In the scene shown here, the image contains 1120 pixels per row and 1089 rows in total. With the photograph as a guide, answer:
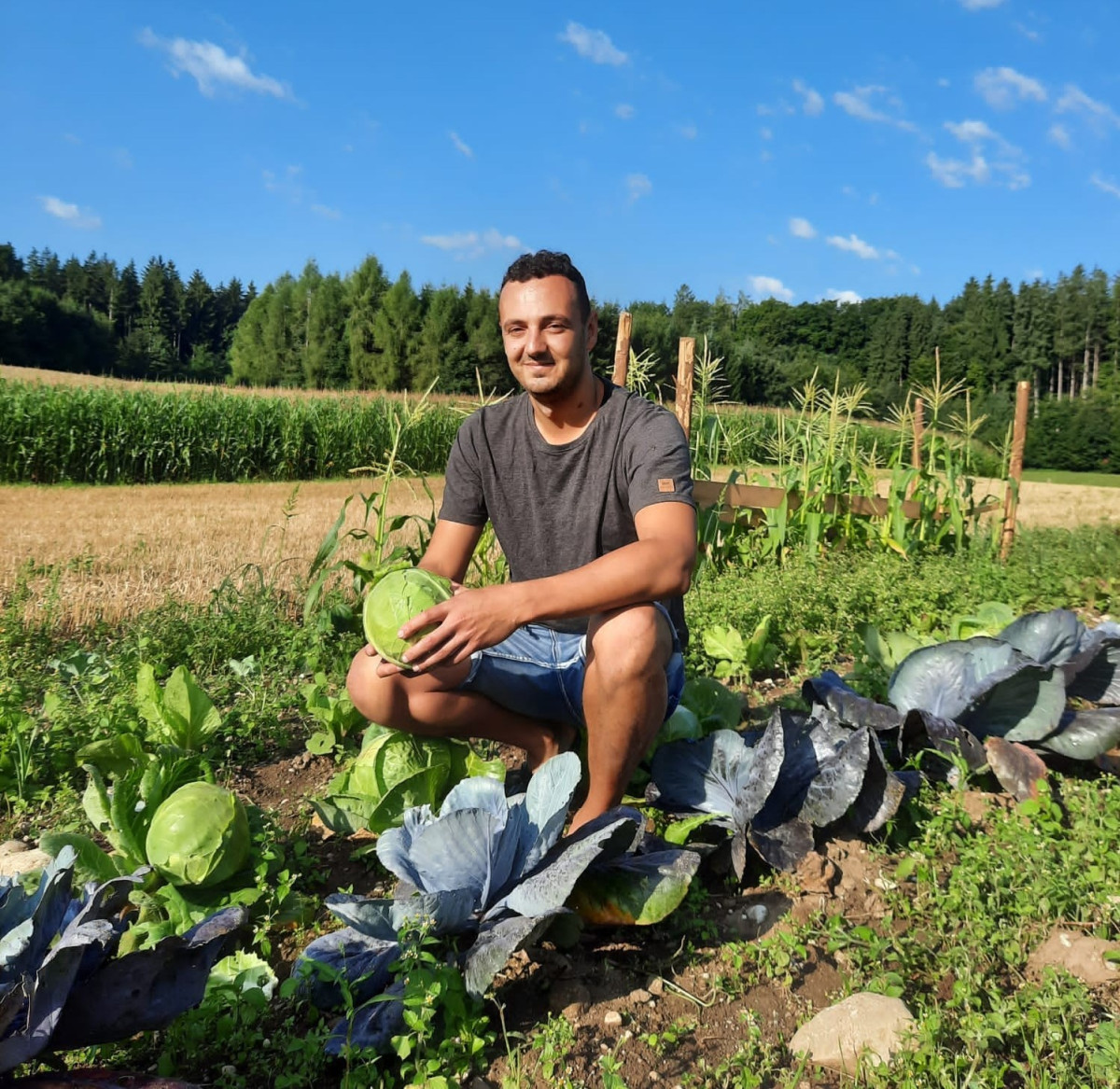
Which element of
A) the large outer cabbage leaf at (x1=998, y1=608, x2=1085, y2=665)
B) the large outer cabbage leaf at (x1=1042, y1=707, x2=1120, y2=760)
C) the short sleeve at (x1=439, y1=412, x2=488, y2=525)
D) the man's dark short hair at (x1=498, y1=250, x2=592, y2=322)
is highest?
the man's dark short hair at (x1=498, y1=250, x2=592, y2=322)

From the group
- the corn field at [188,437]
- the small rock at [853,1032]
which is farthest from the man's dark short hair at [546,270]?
the corn field at [188,437]

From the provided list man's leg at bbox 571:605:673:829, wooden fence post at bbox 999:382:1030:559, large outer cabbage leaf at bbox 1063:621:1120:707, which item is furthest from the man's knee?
wooden fence post at bbox 999:382:1030:559

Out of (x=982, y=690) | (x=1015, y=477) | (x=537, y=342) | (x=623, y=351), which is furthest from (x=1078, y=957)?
(x=1015, y=477)

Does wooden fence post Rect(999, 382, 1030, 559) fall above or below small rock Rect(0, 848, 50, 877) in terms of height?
Answer: above

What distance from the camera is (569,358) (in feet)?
7.45

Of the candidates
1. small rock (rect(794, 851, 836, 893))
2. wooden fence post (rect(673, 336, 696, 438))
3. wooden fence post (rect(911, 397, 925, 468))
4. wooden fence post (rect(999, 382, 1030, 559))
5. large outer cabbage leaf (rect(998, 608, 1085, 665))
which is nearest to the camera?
small rock (rect(794, 851, 836, 893))

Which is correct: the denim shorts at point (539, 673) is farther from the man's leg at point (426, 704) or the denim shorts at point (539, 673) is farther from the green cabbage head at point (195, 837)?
the green cabbage head at point (195, 837)

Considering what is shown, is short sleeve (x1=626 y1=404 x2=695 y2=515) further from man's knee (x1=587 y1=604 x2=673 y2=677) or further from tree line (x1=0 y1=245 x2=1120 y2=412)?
tree line (x1=0 y1=245 x2=1120 y2=412)

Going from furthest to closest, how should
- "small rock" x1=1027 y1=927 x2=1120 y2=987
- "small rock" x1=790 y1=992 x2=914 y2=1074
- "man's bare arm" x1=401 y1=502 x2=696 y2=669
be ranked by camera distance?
"man's bare arm" x1=401 y1=502 x2=696 y2=669 < "small rock" x1=1027 y1=927 x2=1120 y2=987 < "small rock" x1=790 y1=992 x2=914 y2=1074

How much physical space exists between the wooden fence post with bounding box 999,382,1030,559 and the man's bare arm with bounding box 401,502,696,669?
5.49m

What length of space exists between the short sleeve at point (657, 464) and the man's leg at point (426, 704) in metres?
0.66

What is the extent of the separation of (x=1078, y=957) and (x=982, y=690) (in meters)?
0.86

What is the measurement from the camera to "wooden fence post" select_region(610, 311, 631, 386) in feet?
17.4

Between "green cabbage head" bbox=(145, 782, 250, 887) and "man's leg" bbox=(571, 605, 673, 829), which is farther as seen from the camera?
"man's leg" bbox=(571, 605, 673, 829)
